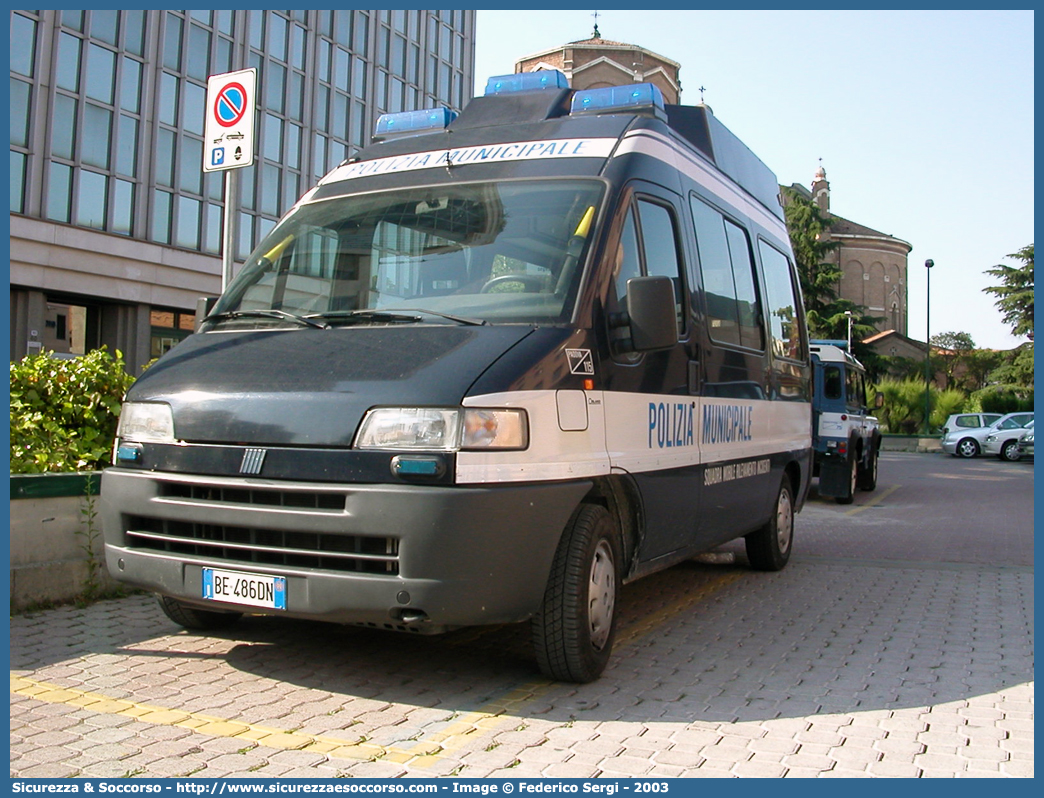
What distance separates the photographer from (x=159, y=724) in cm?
434

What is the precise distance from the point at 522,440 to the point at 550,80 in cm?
306

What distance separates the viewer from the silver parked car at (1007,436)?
34.9 m

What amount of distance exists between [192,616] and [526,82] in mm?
3823

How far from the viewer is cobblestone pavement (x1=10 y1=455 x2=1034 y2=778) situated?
3990 millimetres

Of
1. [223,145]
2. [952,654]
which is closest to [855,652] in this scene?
[952,654]

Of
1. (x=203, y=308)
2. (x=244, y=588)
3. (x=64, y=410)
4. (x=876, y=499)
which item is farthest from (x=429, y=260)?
(x=876, y=499)

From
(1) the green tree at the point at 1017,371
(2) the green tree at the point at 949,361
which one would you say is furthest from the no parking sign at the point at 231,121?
(2) the green tree at the point at 949,361

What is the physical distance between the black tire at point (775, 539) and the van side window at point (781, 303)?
1.15 m

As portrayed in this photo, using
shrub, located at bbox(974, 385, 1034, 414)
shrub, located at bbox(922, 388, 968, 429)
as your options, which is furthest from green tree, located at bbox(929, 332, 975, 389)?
shrub, located at bbox(922, 388, 968, 429)

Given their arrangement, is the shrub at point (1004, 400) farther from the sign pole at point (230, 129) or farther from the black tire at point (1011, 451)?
the sign pole at point (230, 129)

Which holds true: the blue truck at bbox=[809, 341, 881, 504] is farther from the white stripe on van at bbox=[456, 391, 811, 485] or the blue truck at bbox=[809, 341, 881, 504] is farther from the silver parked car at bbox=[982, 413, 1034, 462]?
the silver parked car at bbox=[982, 413, 1034, 462]

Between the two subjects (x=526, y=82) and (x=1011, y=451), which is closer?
(x=526, y=82)

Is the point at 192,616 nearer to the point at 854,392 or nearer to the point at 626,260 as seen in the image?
the point at 626,260

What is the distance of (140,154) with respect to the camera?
108 ft
